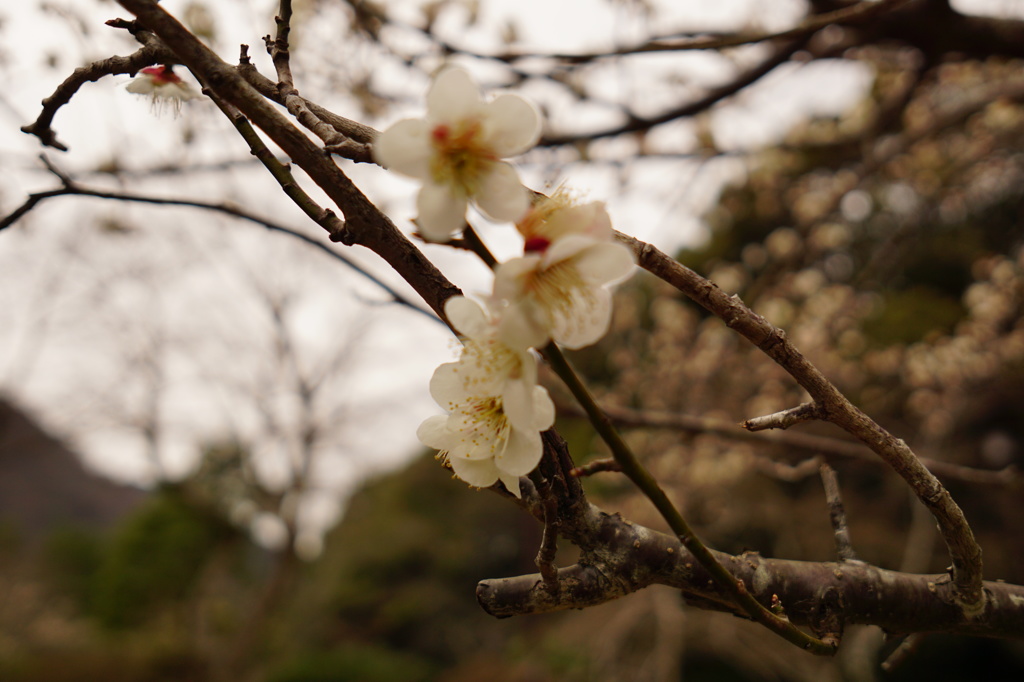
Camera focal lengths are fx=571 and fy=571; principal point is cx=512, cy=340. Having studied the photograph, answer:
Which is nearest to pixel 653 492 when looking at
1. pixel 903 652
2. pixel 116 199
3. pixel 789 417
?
pixel 789 417

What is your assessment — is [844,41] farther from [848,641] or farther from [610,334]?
[848,641]

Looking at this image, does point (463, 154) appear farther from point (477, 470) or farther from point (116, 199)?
point (116, 199)

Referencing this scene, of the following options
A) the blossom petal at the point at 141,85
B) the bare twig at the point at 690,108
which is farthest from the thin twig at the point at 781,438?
the bare twig at the point at 690,108

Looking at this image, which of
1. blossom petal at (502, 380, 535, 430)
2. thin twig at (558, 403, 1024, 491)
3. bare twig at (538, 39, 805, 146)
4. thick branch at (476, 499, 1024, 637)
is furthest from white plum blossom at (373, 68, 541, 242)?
bare twig at (538, 39, 805, 146)

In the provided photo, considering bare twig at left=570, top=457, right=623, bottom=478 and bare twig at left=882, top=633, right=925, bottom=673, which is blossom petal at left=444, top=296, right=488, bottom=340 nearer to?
bare twig at left=570, top=457, right=623, bottom=478

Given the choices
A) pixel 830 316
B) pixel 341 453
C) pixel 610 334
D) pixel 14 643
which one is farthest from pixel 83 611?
pixel 830 316

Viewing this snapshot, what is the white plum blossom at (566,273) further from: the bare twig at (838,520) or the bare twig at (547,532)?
the bare twig at (838,520)
